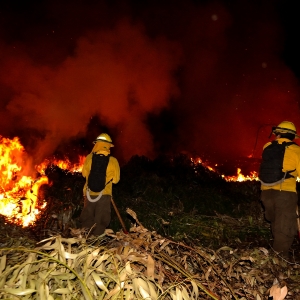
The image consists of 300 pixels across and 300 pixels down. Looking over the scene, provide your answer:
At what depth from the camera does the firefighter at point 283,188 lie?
4.77 m

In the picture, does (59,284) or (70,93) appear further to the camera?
(70,93)

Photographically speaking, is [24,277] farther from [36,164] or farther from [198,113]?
[198,113]

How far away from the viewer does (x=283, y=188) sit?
487 cm

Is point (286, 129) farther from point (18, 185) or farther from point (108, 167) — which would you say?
point (18, 185)

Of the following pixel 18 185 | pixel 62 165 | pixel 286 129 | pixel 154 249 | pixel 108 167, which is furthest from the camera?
pixel 62 165

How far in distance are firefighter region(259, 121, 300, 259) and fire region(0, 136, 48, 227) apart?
183 inches

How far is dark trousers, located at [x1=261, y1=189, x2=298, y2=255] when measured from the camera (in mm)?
4762

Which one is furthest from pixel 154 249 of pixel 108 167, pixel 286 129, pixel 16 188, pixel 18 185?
pixel 18 185

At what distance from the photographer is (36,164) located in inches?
434

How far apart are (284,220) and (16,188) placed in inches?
272

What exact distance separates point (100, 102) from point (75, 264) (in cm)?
1217

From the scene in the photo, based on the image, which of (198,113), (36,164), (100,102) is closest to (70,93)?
(100,102)

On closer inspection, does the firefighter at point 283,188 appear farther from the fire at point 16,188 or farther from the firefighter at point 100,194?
the fire at point 16,188

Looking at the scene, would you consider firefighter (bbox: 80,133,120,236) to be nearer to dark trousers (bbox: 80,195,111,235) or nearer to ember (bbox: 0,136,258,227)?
dark trousers (bbox: 80,195,111,235)
